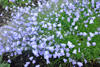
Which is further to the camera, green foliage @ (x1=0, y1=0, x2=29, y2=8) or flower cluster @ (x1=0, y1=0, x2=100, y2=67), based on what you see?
green foliage @ (x1=0, y1=0, x2=29, y2=8)

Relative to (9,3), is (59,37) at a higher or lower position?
lower

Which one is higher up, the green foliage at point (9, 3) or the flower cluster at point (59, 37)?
the green foliage at point (9, 3)

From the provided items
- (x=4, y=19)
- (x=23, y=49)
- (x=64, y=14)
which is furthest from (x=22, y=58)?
(x=4, y=19)

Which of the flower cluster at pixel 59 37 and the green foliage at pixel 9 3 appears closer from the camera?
the flower cluster at pixel 59 37

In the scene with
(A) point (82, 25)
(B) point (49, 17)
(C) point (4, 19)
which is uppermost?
(C) point (4, 19)

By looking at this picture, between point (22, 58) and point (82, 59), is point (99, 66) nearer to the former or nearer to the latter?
point (82, 59)

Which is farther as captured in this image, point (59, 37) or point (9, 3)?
point (9, 3)

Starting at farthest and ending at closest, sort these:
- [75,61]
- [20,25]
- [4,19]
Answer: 1. [4,19]
2. [20,25]
3. [75,61]

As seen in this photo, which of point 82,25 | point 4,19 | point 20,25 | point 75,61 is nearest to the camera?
point 75,61

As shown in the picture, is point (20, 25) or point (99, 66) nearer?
point (99, 66)

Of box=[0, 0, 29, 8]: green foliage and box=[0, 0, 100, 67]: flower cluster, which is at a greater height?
box=[0, 0, 29, 8]: green foliage

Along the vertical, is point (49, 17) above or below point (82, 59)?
above
